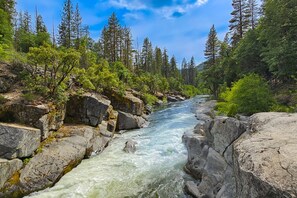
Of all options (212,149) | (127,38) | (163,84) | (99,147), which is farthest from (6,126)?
(127,38)

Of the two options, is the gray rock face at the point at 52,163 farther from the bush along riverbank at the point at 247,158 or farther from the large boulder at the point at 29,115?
the bush along riverbank at the point at 247,158

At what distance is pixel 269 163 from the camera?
13.2 ft

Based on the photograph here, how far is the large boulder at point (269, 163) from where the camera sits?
135 inches

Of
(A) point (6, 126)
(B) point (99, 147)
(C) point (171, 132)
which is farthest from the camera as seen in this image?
(C) point (171, 132)

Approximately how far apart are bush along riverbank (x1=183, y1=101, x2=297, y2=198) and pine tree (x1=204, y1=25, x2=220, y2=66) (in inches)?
1338

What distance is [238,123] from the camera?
28.4 ft

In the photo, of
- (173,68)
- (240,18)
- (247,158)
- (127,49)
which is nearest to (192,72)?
(173,68)

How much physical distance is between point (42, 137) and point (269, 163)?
39.9 feet

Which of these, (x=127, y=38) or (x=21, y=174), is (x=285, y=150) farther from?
(x=127, y=38)

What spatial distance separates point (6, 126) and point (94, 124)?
750 centimetres

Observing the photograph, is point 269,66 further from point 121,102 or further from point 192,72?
point 192,72

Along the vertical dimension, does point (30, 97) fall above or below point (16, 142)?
above

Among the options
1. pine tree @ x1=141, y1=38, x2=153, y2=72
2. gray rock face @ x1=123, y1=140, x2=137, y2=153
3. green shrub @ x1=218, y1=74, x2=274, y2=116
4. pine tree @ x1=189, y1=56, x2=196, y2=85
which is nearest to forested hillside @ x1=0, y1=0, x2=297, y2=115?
green shrub @ x1=218, y1=74, x2=274, y2=116

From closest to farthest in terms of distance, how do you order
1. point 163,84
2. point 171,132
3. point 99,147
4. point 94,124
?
1. point 99,147
2. point 94,124
3. point 171,132
4. point 163,84
